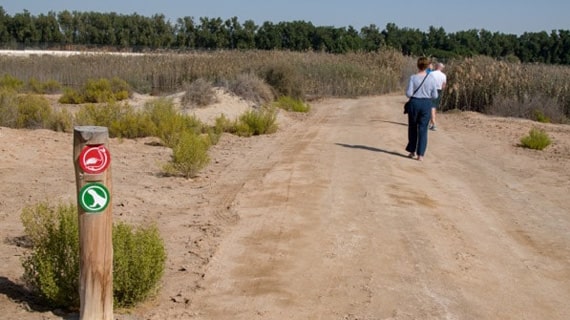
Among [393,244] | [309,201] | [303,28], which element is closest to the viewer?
[393,244]

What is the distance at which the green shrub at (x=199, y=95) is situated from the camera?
77.0ft

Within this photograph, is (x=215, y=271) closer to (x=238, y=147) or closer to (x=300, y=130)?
(x=238, y=147)

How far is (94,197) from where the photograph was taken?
5562 millimetres

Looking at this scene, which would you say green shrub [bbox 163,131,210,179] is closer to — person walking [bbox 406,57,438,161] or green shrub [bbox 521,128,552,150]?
person walking [bbox 406,57,438,161]

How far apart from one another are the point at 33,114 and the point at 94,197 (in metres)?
13.9

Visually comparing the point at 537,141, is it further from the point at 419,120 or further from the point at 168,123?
the point at 168,123

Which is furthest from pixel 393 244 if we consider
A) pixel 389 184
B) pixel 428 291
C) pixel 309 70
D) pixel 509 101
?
pixel 309 70

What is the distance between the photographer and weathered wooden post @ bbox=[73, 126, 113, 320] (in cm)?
555

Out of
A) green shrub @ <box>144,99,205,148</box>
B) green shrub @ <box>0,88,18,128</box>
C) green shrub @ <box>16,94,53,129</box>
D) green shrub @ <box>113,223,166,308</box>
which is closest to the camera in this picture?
green shrub @ <box>113,223,166,308</box>

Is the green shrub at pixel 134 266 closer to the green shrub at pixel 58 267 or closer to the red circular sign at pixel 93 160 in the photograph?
the green shrub at pixel 58 267

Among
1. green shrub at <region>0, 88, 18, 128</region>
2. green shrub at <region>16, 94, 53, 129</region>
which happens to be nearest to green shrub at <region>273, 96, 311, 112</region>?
green shrub at <region>16, 94, 53, 129</region>

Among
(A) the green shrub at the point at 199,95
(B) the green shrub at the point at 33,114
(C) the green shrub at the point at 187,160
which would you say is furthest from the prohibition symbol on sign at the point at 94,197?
(A) the green shrub at the point at 199,95

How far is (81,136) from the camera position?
5.58 meters

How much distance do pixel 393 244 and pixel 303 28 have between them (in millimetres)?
73298
